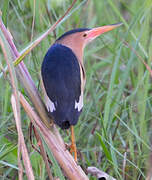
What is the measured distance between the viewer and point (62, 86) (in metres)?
1.41

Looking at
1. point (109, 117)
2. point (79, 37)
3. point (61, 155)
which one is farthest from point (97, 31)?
point (61, 155)

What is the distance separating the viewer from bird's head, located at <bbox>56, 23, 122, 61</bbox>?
1.80 m

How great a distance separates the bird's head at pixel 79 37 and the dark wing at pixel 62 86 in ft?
0.90

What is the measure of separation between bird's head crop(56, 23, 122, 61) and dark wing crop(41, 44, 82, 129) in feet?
0.90

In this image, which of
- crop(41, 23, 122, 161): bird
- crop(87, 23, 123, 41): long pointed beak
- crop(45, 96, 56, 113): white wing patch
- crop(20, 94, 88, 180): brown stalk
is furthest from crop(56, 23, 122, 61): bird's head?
crop(20, 94, 88, 180): brown stalk

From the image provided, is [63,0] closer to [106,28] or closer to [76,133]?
[106,28]

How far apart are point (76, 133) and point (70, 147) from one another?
1.25ft

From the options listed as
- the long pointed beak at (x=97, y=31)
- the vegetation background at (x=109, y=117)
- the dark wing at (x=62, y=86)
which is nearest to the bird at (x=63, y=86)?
the dark wing at (x=62, y=86)

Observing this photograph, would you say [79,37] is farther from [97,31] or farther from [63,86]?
[63,86]

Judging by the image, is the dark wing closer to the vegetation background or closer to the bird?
the bird

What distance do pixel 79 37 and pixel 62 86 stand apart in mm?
521

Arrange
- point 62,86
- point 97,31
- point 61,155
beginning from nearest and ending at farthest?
point 61,155
point 62,86
point 97,31

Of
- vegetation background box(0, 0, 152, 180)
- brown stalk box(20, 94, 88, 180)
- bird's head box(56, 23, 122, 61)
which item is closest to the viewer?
brown stalk box(20, 94, 88, 180)

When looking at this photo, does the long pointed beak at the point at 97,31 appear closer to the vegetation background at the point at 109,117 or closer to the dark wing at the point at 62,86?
the vegetation background at the point at 109,117
